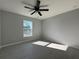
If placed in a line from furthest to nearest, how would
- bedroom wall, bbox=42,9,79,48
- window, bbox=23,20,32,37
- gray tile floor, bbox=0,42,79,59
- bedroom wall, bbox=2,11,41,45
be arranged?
1. window, bbox=23,20,32,37
2. bedroom wall, bbox=42,9,79,48
3. bedroom wall, bbox=2,11,41,45
4. gray tile floor, bbox=0,42,79,59

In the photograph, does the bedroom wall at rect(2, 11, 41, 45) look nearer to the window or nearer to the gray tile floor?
the window

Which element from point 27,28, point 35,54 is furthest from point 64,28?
point 35,54

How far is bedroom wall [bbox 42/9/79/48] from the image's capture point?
17.1ft

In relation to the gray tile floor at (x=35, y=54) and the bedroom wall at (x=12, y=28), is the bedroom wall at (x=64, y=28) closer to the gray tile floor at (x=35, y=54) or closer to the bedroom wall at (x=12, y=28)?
the gray tile floor at (x=35, y=54)

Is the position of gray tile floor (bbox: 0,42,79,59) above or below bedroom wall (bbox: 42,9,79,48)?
below

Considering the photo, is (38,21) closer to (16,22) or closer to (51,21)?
(51,21)

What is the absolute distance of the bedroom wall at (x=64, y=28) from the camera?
17.1 feet

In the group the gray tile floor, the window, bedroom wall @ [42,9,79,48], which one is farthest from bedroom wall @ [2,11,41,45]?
bedroom wall @ [42,9,79,48]

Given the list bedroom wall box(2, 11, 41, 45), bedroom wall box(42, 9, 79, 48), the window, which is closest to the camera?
bedroom wall box(2, 11, 41, 45)

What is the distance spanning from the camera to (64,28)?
19.1 ft

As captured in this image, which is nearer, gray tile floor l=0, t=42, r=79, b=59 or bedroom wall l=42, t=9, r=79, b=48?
gray tile floor l=0, t=42, r=79, b=59

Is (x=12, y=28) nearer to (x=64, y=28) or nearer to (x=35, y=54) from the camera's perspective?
(x=35, y=54)

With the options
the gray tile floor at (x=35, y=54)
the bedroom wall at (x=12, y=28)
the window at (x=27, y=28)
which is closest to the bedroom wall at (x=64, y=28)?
the window at (x=27, y=28)

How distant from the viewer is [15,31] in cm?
527
